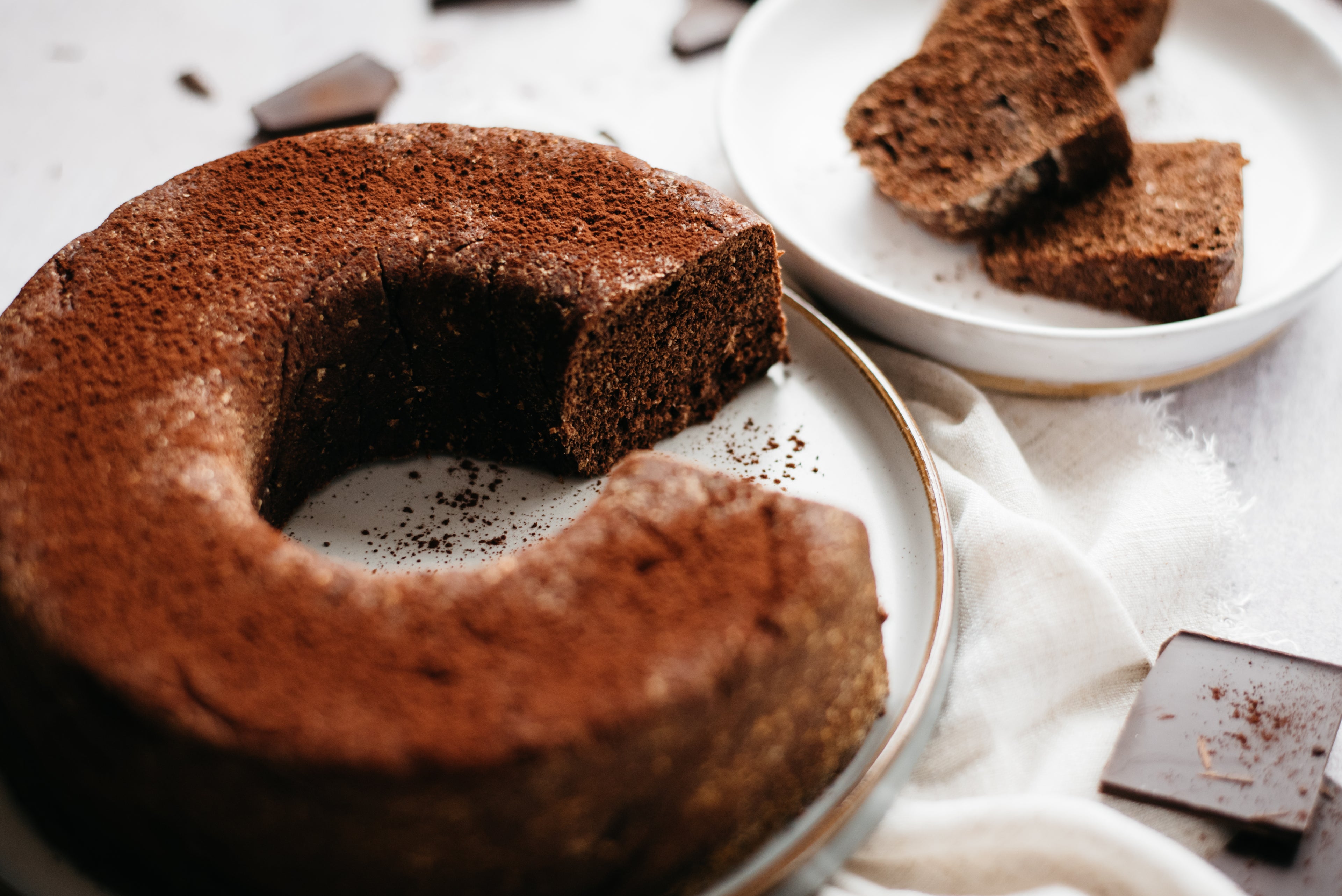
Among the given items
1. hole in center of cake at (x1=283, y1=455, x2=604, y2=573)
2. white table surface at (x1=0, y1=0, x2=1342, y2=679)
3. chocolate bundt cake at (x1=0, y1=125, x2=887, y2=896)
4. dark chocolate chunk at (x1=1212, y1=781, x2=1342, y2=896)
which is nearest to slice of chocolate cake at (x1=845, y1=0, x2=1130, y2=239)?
white table surface at (x1=0, y1=0, x2=1342, y2=679)

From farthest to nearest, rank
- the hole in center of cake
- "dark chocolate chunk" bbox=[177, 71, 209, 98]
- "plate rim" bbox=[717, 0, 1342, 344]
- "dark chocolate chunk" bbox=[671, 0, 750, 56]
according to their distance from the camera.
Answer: "dark chocolate chunk" bbox=[671, 0, 750, 56], "dark chocolate chunk" bbox=[177, 71, 209, 98], "plate rim" bbox=[717, 0, 1342, 344], the hole in center of cake

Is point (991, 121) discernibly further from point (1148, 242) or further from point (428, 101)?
point (428, 101)

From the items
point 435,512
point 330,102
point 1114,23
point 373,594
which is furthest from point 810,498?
point 330,102

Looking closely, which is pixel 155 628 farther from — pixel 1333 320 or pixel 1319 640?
pixel 1333 320

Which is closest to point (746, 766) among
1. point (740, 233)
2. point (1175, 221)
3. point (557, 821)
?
point (557, 821)

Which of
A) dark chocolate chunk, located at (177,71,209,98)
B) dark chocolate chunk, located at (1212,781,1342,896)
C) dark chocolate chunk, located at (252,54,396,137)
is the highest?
dark chocolate chunk, located at (177,71,209,98)

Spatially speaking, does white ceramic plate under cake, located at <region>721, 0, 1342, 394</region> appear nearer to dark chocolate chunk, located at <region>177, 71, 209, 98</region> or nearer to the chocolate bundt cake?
the chocolate bundt cake
